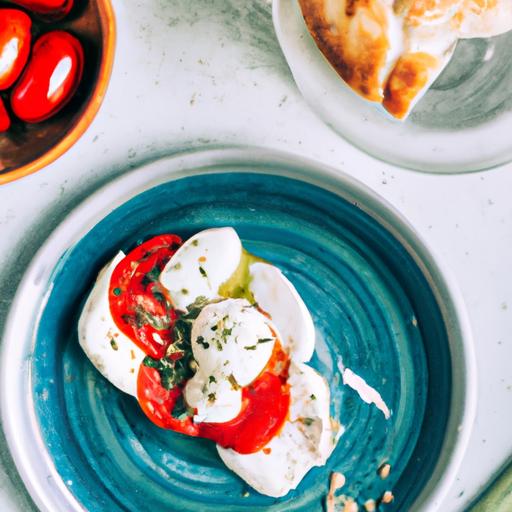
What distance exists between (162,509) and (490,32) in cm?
72

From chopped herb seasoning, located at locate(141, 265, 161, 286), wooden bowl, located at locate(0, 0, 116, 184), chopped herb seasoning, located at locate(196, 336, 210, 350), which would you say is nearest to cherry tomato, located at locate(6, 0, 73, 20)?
wooden bowl, located at locate(0, 0, 116, 184)

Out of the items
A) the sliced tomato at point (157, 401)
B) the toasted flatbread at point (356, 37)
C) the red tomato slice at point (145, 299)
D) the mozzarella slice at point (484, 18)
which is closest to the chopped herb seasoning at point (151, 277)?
the red tomato slice at point (145, 299)

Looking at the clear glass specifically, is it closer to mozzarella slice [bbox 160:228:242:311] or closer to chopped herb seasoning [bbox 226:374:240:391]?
mozzarella slice [bbox 160:228:242:311]

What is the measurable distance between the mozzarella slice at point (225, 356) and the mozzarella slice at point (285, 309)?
0.10 ft

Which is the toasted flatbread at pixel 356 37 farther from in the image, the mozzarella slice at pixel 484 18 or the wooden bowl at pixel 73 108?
the wooden bowl at pixel 73 108

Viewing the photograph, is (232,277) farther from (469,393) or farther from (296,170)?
(469,393)

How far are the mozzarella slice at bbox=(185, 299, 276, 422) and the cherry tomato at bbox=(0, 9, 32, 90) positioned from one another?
0.37 metres

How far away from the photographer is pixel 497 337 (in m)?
1.01

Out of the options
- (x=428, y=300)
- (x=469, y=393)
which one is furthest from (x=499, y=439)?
(x=428, y=300)

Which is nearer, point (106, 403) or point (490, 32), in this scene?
point (490, 32)

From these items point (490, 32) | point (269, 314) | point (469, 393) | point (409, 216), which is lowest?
point (469, 393)

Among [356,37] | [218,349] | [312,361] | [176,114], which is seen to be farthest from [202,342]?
[356,37]

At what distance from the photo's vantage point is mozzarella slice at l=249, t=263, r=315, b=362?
93cm

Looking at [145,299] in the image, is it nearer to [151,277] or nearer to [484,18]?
[151,277]
